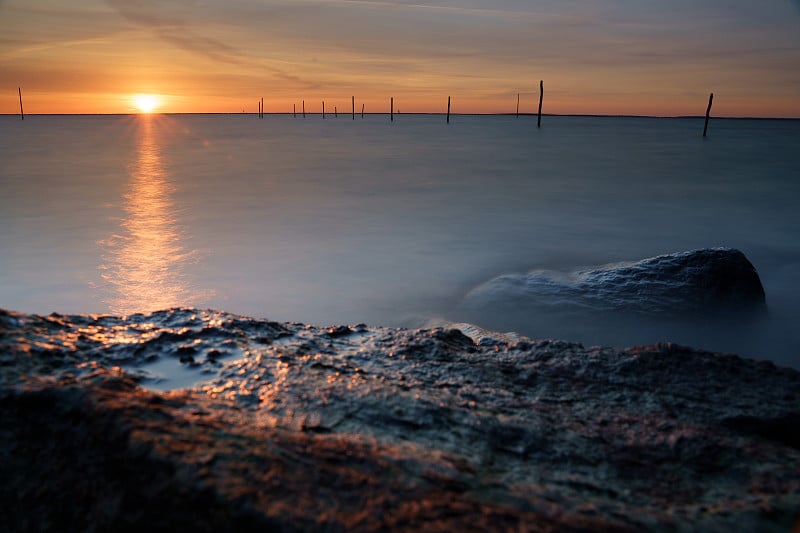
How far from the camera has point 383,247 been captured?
291 inches

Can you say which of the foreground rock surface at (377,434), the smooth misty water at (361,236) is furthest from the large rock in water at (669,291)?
the foreground rock surface at (377,434)

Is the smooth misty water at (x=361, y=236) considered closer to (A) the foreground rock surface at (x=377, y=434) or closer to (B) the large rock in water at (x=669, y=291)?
(B) the large rock in water at (x=669, y=291)

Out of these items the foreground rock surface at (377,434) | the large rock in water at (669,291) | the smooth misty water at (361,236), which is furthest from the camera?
the smooth misty water at (361,236)

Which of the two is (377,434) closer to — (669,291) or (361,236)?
(669,291)

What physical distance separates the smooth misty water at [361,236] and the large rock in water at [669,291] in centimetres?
22

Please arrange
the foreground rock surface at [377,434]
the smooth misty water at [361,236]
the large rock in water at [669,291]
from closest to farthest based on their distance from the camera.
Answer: the foreground rock surface at [377,434] < the large rock in water at [669,291] < the smooth misty water at [361,236]

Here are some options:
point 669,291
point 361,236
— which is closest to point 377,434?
point 669,291

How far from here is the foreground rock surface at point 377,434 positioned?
3.69 ft

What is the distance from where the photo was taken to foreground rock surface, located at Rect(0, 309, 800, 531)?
3.69ft

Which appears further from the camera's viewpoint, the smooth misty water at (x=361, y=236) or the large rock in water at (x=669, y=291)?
the smooth misty water at (x=361, y=236)

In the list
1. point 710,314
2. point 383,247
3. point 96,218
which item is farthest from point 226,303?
point 96,218

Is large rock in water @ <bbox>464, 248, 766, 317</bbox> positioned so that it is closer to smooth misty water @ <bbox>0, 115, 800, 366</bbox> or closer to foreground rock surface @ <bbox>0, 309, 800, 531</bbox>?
smooth misty water @ <bbox>0, 115, 800, 366</bbox>

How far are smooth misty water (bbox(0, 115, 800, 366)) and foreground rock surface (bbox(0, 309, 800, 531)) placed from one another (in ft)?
7.15

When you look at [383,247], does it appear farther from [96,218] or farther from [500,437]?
[500,437]
